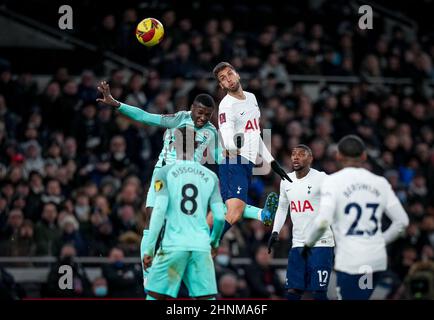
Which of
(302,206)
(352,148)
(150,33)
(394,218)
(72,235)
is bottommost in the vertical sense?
(72,235)

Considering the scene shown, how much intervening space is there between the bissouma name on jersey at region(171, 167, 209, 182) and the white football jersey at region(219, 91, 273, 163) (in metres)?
2.43

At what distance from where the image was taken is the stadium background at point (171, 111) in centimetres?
1852

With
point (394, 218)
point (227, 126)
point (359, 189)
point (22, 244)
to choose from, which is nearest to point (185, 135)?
point (227, 126)

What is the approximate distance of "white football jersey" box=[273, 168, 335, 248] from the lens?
14.3 m

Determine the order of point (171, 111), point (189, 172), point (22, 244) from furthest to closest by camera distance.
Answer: point (171, 111)
point (22, 244)
point (189, 172)

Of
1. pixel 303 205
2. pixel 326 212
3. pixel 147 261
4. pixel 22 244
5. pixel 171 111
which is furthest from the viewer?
pixel 171 111

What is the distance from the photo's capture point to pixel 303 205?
14.4 m

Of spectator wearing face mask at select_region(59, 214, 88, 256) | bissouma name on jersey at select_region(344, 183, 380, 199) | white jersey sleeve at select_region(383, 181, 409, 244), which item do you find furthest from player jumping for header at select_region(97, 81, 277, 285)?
spectator wearing face mask at select_region(59, 214, 88, 256)

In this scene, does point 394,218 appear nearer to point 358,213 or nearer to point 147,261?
point 358,213

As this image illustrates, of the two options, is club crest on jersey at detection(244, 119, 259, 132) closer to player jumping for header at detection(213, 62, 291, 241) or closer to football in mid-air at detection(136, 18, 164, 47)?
player jumping for header at detection(213, 62, 291, 241)

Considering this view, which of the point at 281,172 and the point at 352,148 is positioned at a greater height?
the point at 352,148

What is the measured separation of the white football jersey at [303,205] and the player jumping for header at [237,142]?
0.55 meters

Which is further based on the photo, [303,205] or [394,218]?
[303,205]

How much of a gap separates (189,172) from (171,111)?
8706 millimetres
